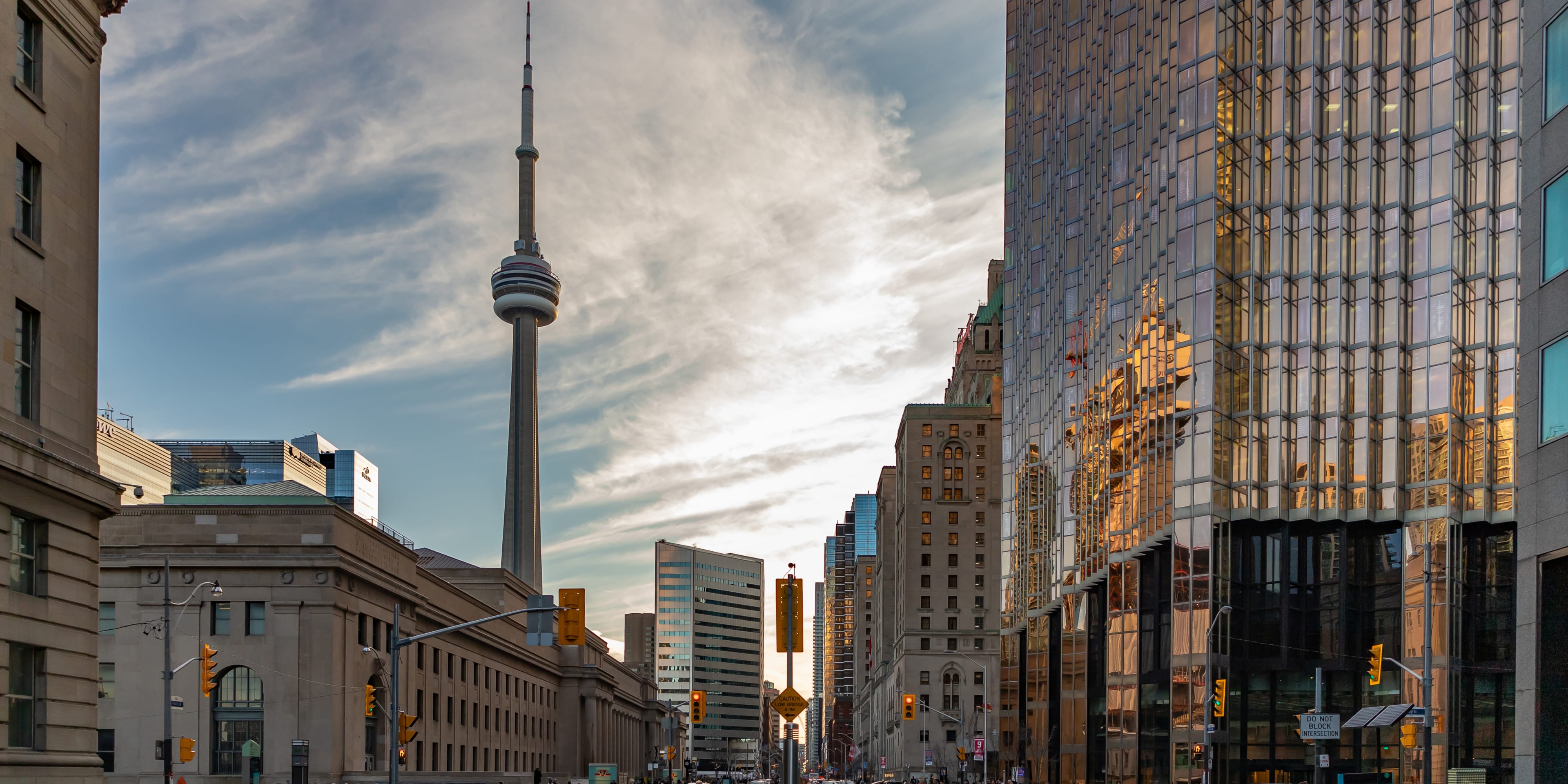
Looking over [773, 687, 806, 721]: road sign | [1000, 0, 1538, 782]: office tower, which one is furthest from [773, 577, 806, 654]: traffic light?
[1000, 0, 1538, 782]: office tower

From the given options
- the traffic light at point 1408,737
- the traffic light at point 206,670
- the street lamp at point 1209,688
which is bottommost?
the street lamp at point 1209,688

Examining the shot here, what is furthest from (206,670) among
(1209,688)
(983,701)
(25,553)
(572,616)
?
(983,701)

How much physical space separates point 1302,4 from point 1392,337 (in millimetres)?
19675

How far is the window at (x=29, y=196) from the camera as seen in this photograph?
22.7m

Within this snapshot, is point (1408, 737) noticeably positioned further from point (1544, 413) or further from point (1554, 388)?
point (1554, 388)

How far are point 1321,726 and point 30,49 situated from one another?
3467 centimetres

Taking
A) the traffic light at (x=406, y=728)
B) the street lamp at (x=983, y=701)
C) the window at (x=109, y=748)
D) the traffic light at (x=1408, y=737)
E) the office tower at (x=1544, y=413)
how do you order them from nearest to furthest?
the office tower at (x=1544, y=413), the traffic light at (x=1408, y=737), the traffic light at (x=406, y=728), the window at (x=109, y=748), the street lamp at (x=983, y=701)

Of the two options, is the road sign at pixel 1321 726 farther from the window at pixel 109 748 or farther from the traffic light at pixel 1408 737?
the window at pixel 109 748

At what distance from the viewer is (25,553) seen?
2172 centimetres

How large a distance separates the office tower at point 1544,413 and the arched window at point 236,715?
55.3 meters

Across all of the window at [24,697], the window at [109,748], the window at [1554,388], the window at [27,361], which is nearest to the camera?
the window at [24,697]

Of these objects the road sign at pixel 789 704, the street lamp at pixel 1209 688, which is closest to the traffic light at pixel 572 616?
the road sign at pixel 789 704

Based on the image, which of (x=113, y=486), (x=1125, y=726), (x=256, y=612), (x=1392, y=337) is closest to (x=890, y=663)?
(x=1125, y=726)

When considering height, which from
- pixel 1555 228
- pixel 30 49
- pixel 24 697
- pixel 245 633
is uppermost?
pixel 30 49
